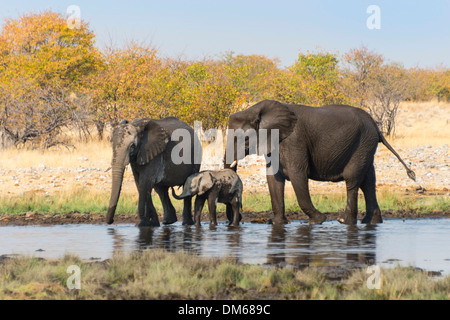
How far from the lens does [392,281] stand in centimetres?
836

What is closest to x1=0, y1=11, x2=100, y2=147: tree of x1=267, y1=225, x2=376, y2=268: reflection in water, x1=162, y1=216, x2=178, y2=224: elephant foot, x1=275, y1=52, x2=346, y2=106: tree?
x1=275, y1=52, x2=346, y2=106: tree

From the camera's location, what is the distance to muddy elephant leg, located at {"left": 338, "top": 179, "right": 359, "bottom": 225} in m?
14.8

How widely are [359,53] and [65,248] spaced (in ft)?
118

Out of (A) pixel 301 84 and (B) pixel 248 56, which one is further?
(B) pixel 248 56

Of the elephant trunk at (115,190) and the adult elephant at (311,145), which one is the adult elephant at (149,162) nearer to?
the elephant trunk at (115,190)

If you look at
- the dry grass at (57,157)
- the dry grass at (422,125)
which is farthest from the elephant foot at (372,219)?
the dry grass at (422,125)

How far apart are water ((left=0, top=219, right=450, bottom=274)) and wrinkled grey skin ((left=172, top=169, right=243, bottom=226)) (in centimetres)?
34

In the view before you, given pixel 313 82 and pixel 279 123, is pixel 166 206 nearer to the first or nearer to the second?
pixel 279 123

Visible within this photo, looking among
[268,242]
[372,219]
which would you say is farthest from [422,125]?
[268,242]

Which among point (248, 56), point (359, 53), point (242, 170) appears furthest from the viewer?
point (248, 56)

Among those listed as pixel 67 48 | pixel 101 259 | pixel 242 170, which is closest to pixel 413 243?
pixel 101 259

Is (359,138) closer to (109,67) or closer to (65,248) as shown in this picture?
(65,248)

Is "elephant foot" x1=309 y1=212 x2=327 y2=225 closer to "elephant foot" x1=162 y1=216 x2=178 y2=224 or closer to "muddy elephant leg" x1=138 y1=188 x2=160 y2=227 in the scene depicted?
"elephant foot" x1=162 y1=216 x2=178 y2=224
